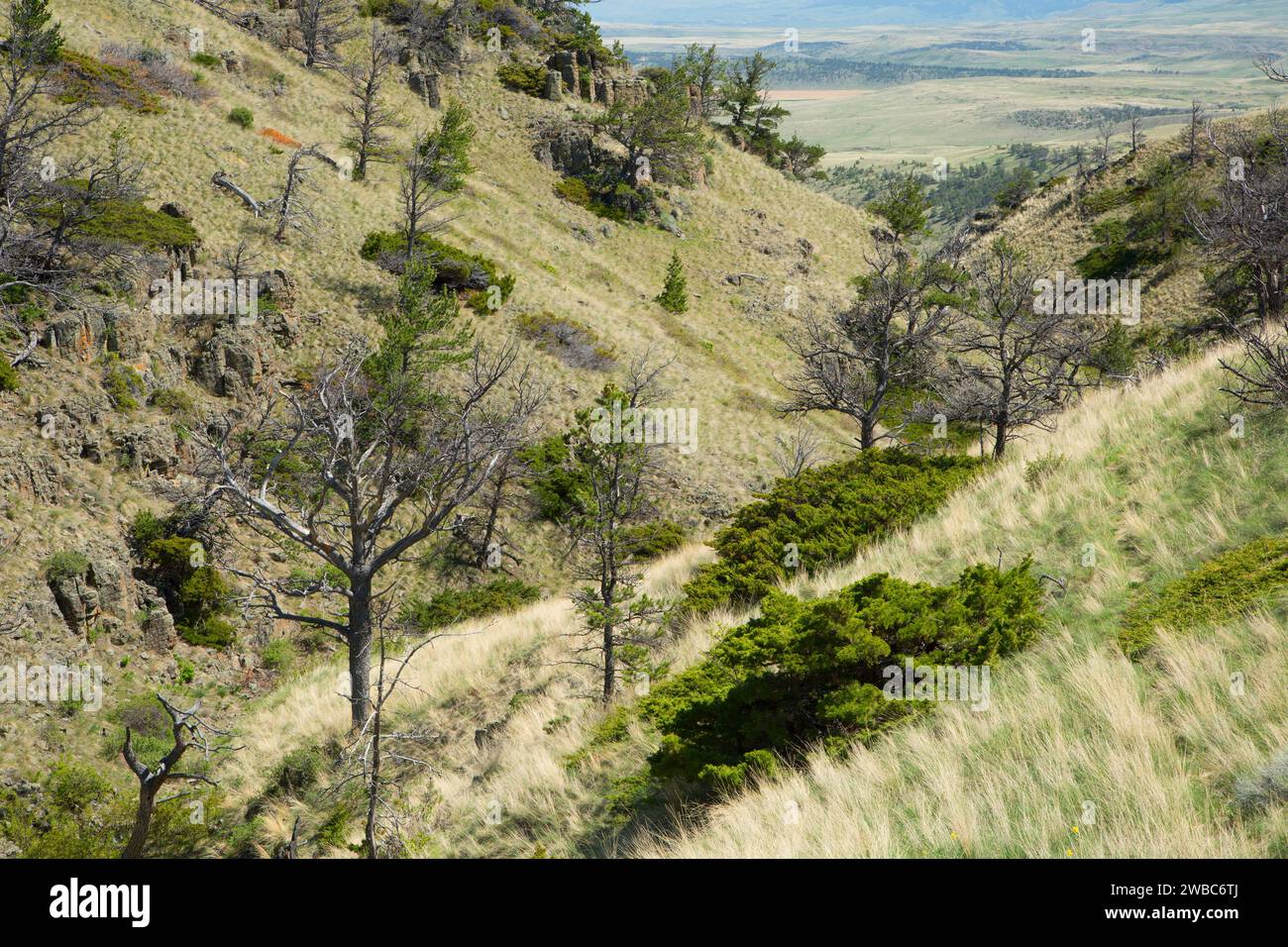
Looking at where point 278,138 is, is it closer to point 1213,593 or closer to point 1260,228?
point 1260,228

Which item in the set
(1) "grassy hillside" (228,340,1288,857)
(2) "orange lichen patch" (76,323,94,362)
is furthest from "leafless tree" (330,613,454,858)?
(2) "orange lichen patch" (76,323,94,362)

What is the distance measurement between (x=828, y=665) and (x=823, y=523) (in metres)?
7.31

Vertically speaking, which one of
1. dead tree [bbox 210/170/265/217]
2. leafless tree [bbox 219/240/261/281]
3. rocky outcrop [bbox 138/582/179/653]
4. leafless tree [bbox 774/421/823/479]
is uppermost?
dead tree [bbox 210/170/265/217]

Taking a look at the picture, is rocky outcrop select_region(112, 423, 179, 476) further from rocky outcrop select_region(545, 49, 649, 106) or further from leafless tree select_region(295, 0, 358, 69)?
rocky outcrop select_region(545, 49, 649, 106)

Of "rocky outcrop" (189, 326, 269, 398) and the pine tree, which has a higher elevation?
the pine tree

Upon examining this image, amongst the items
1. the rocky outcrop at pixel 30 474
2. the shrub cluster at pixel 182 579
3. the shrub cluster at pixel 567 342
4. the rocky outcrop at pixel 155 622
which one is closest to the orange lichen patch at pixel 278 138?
the shrub cluster at pixel 567 342

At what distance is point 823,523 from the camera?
1379cm

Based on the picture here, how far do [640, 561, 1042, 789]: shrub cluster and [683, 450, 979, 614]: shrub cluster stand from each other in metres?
4.93

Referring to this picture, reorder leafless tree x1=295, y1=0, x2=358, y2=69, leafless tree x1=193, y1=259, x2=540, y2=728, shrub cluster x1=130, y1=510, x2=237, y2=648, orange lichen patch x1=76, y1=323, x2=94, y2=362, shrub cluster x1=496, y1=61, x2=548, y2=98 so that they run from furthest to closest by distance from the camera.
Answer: shrub cluster x1=496, y1=61, x2=548, y2=98 → leafless tree x1=295, y1=0, x2=358, y2=69 → orange lichen patch x1=76, y1=323, x2=94, y2=362 → shrub cluster x1=130, y1=510, x2=237, y2=648 → leafless tree x1=193, y1=259, x2=540, y2=728

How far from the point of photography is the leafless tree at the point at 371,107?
1606 inches

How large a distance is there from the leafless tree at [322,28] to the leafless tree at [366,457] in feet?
98.8

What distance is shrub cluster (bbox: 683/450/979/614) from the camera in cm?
1302

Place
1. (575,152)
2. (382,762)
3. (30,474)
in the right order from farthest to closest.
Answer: (575,152) → (30,474) → (382,762)

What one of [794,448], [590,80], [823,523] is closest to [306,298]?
[794,448]
